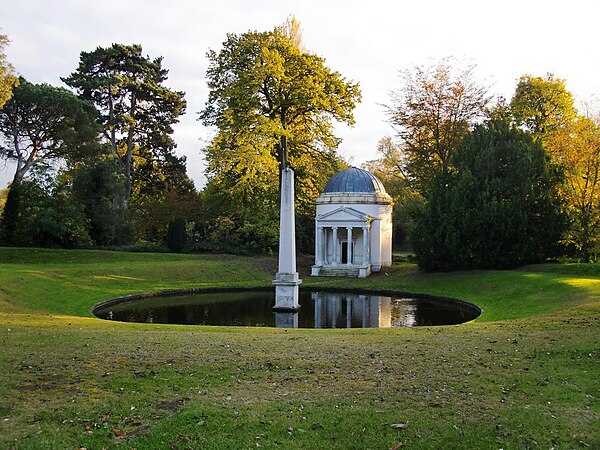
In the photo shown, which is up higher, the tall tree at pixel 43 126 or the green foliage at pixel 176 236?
the tall tree at pixel 43 126

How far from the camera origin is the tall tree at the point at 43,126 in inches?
1484

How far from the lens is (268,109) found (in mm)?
→ 37188

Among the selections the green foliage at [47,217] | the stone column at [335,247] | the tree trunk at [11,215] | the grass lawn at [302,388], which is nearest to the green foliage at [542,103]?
the stone column at [335,247]

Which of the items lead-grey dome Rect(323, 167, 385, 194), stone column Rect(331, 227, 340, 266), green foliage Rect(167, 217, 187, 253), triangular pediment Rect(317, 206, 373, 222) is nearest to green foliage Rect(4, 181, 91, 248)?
green foliage Rect(167, 217, 187, 253)

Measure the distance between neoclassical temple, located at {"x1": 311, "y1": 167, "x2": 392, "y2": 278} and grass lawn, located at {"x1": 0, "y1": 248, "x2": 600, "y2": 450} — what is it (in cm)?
2438

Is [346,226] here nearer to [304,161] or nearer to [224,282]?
[304,161]

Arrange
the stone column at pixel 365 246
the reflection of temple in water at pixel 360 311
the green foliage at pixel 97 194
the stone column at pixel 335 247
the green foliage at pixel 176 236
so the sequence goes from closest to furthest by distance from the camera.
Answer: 1. the reflection of temple in water at pixel 360 311
2. the green foliage at pixel 97 194
3. the stone column at pixel 365 246
4. the stone column at pixel 335 247
5. the green foliage at pixel 176 236

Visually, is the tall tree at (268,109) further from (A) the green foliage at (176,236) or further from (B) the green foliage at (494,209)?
(B) the green foliage at (494,209)

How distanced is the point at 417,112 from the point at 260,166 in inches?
478

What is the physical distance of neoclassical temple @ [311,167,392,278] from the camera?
38969mm

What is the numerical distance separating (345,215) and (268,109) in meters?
9.18

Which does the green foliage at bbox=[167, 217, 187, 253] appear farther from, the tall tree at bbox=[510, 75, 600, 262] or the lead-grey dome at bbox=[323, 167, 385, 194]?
the tall tree at bbox=[510, 75, 600, 262]

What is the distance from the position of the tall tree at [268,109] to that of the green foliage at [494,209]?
376 inches

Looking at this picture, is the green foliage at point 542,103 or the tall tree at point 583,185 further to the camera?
the green foliage at point 542,103
